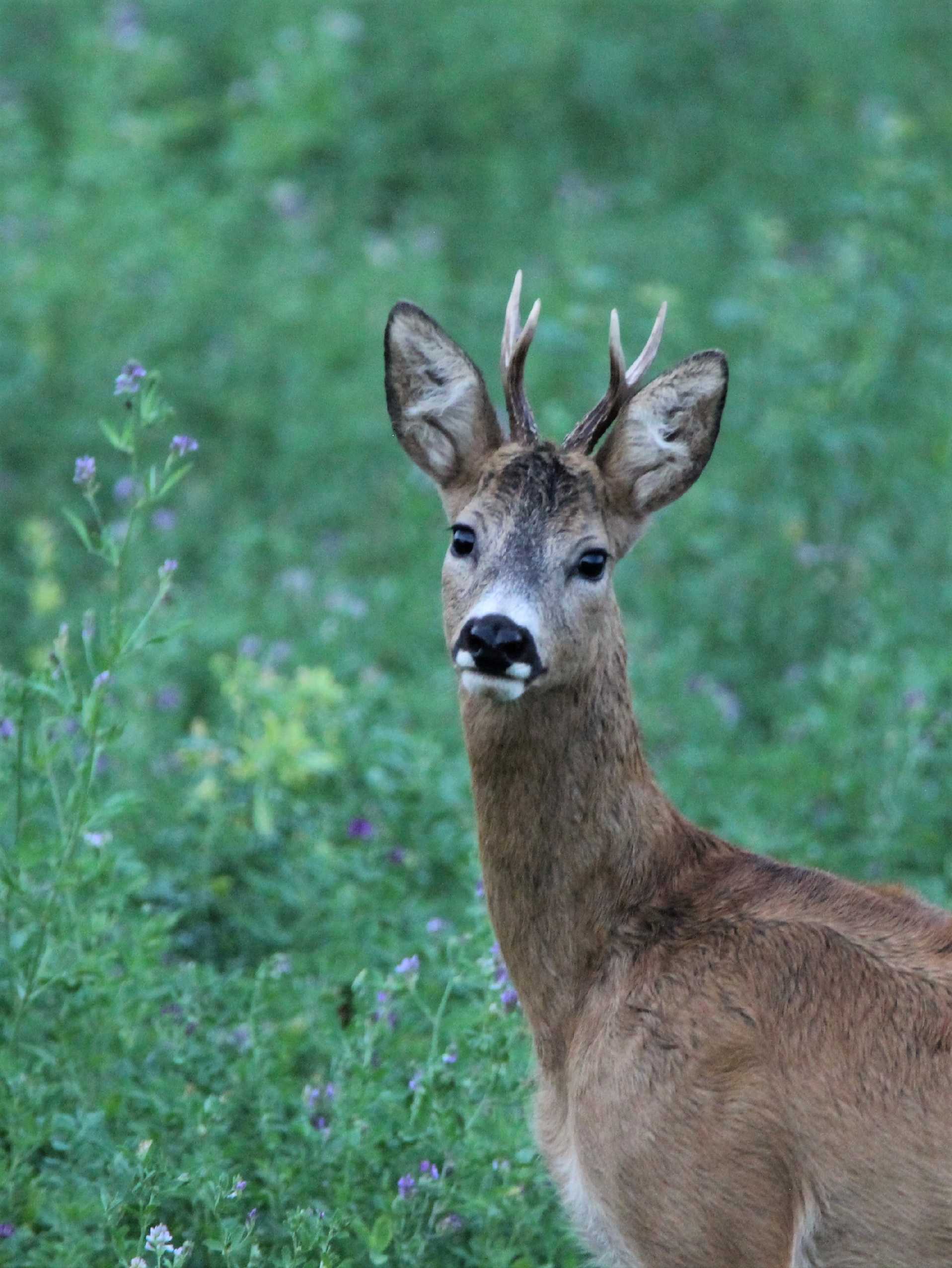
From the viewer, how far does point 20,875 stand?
178 inches

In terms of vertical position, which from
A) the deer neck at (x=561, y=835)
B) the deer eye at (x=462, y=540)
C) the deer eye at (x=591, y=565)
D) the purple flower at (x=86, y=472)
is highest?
the purple flower at (x=86, y=472)

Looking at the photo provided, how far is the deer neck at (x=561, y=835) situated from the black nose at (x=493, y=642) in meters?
0.32

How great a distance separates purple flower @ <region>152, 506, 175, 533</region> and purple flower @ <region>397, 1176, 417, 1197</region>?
330 cm

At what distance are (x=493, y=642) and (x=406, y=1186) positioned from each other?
3.98 ft

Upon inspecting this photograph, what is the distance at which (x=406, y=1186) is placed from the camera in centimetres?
425

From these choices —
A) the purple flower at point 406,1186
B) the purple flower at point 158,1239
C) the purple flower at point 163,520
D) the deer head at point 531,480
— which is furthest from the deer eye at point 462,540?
the purple flower at point 163,520

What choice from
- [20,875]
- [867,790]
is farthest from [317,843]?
[867,790]

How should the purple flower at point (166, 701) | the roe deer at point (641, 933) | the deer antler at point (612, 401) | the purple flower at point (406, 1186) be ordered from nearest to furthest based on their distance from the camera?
the roe deer at point (641, 933) → the purple flower at point (406, 1186) → the deer antler at point (612, 401) → the purple flower at point (166, 701)

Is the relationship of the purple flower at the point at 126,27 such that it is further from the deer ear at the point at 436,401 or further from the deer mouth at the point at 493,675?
the deer mouth at the point at 493,675

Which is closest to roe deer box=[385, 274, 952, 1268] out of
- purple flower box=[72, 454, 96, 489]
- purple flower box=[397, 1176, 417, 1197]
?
purple flower box=[397, 1176, 417, 1197]

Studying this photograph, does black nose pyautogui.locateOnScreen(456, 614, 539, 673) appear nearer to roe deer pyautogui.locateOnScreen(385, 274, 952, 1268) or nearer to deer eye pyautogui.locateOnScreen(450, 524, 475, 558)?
roe deer pyautogui.locateOnScreen(385, 274, 952, 1268)

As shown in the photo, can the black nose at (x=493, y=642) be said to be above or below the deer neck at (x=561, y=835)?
above

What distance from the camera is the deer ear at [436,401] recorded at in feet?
15.3

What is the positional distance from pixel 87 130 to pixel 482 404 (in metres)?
5.99
